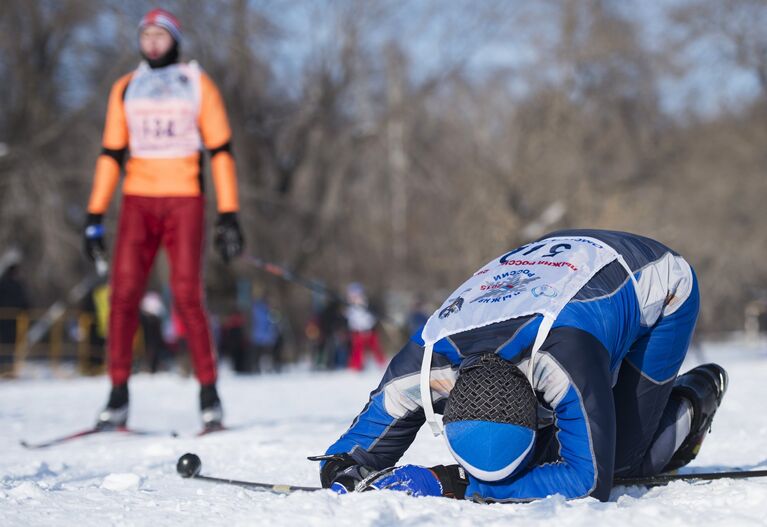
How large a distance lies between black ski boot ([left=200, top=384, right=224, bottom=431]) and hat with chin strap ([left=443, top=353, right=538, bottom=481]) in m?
2.58

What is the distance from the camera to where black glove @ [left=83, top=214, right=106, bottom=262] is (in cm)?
564

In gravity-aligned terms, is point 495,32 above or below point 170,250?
above

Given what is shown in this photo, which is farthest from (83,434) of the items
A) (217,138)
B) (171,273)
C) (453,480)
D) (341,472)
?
(453,480)

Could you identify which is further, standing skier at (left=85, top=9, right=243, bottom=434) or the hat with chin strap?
standing skier at (left=85, top=9, right=243, bottom=434)

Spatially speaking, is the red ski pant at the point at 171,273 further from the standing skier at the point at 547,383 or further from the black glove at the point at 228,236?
the standing skier at the point at 547,383

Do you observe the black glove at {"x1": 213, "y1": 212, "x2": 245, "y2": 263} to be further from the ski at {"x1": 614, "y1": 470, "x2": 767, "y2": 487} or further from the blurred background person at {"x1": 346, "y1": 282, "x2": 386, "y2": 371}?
the blurred background person at {"x1": 346, "y1": 282, "x2": 386, "y2": 371}

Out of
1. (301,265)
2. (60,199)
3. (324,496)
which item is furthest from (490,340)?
(301,265)

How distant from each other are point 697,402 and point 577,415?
1.01 metres

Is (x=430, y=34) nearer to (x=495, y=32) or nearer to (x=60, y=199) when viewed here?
(x=495, y=32)

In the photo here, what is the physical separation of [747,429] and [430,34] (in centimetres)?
1862

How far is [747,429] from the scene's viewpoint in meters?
5.31

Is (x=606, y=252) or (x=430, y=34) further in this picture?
(x=430, y=34)

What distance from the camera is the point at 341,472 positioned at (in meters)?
3.26

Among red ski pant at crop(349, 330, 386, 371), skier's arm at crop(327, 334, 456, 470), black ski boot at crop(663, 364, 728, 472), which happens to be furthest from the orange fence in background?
black ski boot at crop(663, 364, 728, 472)
